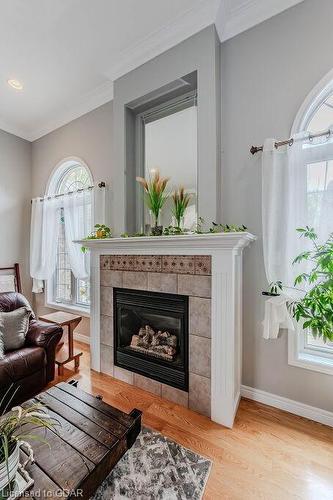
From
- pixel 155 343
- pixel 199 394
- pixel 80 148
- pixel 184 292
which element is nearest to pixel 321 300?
pixel 184 292

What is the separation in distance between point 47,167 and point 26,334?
104 inches

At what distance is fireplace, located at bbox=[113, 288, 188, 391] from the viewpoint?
199cm

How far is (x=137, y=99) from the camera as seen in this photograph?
2467mm

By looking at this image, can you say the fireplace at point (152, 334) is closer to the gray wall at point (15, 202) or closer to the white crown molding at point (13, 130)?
the gray wall at point (15, 202)

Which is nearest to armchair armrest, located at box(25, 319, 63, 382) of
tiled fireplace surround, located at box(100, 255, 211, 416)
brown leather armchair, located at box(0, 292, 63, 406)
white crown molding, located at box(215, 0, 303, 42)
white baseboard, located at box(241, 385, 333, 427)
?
brown leather armchair, located at box(0, 292, 63, 406)

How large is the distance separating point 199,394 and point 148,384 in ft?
1.76

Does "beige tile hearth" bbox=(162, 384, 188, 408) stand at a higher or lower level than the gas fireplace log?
lower

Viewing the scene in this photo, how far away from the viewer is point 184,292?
6.37 feet

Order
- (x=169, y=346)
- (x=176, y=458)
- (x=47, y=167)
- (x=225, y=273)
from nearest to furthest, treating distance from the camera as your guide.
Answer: (x=176, y=458)
(x=225, y=273)
(x=169, y=346)
(x=47, y=167)

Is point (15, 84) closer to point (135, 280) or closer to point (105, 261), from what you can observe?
point (105, 261)

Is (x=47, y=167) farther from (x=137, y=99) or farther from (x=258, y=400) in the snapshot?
(x=258, y=400)

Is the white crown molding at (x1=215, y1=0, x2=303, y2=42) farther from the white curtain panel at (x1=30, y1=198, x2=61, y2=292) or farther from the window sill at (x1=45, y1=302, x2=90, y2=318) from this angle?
the window sill at (x1=45, y1=302, x2=90, y2=318)

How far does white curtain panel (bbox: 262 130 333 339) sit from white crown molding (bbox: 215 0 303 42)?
1.08 m

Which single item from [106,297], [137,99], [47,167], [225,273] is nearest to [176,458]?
[225,273]
